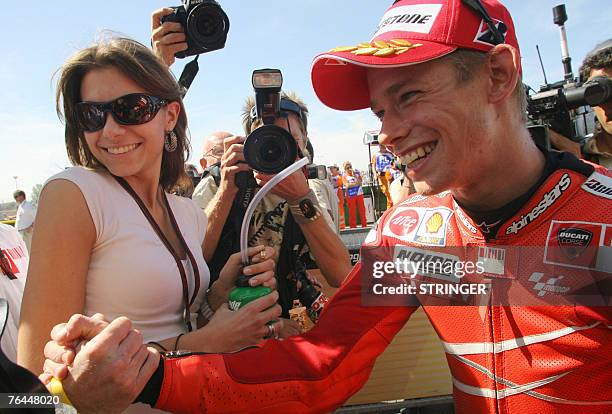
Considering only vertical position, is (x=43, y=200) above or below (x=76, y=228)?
above

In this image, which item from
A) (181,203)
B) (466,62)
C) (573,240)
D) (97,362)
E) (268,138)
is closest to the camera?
(97,362)

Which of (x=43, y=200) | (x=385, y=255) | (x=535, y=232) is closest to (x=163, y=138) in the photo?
(x=43, y=200)

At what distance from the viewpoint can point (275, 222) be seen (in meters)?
2.46

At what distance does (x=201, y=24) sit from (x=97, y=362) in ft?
5.87

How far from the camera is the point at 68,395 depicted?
1027mm

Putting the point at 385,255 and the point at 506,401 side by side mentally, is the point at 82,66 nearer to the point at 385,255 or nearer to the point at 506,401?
the point at 385,255

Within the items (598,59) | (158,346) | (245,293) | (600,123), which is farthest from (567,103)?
(158,346)

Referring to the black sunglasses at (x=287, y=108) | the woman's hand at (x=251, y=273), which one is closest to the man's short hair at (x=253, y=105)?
the black sunglasses at (x=287, y=108)

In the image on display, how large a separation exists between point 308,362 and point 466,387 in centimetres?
54

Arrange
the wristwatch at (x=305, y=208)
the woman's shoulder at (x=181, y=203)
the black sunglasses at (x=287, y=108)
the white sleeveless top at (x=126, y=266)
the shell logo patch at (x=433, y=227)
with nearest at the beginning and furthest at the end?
the white sleeveless top at (x=126, y=266)
the shell logo patch at (x=433, y=227)
the woman's shoulder at (x=181, y=203)
the wristwatch at (x=305, y=208)
the black sunglasses at (x=287, y=108)

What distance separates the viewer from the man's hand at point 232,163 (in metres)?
2.17

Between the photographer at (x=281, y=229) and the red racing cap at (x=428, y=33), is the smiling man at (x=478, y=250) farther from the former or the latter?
the photographer at (x=281, y=229)

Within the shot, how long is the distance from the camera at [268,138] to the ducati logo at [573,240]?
102 centimetres

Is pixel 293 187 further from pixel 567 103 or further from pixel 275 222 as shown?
pixel 567 103
